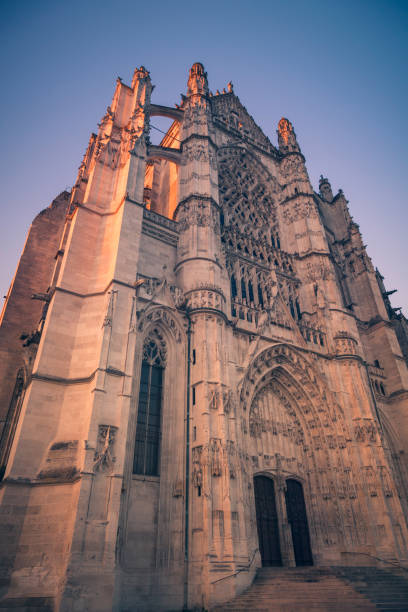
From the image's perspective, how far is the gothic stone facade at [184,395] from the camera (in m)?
10.6

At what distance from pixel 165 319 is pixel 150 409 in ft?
11.4

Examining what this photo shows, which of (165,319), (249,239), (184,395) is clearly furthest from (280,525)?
Answer: (249,239)

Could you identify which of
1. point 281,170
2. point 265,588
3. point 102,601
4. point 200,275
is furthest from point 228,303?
point 281,170

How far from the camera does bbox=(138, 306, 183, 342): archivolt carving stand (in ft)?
49.7

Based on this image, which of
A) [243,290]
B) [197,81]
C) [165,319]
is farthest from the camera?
[197,81]

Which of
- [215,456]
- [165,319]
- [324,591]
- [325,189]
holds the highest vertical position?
[325,189]

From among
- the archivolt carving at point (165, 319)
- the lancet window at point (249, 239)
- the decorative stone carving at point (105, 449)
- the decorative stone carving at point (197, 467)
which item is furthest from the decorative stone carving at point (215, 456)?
the lancet window at point (249, 239)

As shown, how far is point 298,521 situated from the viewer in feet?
52.1

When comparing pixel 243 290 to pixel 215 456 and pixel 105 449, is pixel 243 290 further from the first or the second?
pixel 105 449

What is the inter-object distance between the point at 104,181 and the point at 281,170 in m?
14.7

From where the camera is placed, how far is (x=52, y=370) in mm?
12555

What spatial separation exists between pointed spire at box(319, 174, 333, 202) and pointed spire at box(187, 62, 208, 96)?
1289 cm

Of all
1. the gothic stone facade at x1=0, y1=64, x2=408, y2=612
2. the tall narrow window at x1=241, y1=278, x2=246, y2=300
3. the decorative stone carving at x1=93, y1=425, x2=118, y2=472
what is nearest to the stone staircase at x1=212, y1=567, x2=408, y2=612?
the gothic stone facade at x1=0, y1=64, x2=408, y2=612

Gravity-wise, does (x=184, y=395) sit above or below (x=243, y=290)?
below
